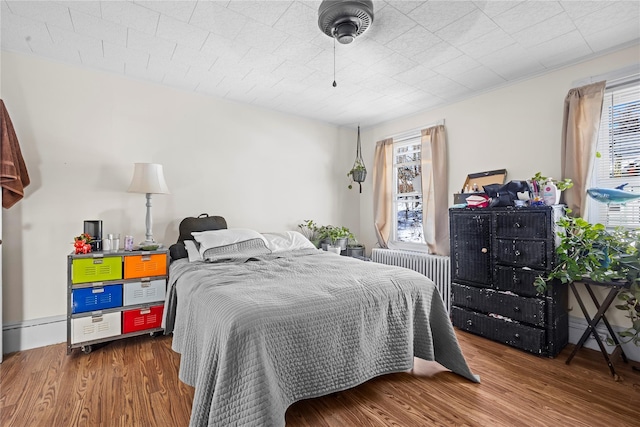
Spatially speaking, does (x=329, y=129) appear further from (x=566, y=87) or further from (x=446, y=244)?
(x=566, y=87)

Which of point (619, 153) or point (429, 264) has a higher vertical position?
point (619, 153)

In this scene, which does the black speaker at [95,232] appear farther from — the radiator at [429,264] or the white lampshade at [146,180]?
the radiator at [429,264]

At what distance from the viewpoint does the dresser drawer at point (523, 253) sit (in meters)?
2.50

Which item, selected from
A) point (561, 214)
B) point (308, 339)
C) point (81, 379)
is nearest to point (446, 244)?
point (561, 214)

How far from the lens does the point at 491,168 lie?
3.32 meters

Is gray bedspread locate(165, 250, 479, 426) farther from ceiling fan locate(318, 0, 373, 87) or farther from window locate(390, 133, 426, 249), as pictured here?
window locate(390, 133, 426, 249)

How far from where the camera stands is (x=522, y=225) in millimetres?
2625

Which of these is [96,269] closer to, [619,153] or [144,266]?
[144,266]

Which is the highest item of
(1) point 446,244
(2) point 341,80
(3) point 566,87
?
(2) point 341,80

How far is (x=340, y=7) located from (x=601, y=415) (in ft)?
9.24

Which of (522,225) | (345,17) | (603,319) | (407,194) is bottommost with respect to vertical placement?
(603,319)

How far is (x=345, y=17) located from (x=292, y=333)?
1.87m

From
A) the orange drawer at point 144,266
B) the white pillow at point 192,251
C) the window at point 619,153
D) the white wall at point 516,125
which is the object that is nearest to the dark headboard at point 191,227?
the white pillow at point 192,251

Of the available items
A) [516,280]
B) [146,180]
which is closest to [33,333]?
[146,180]
